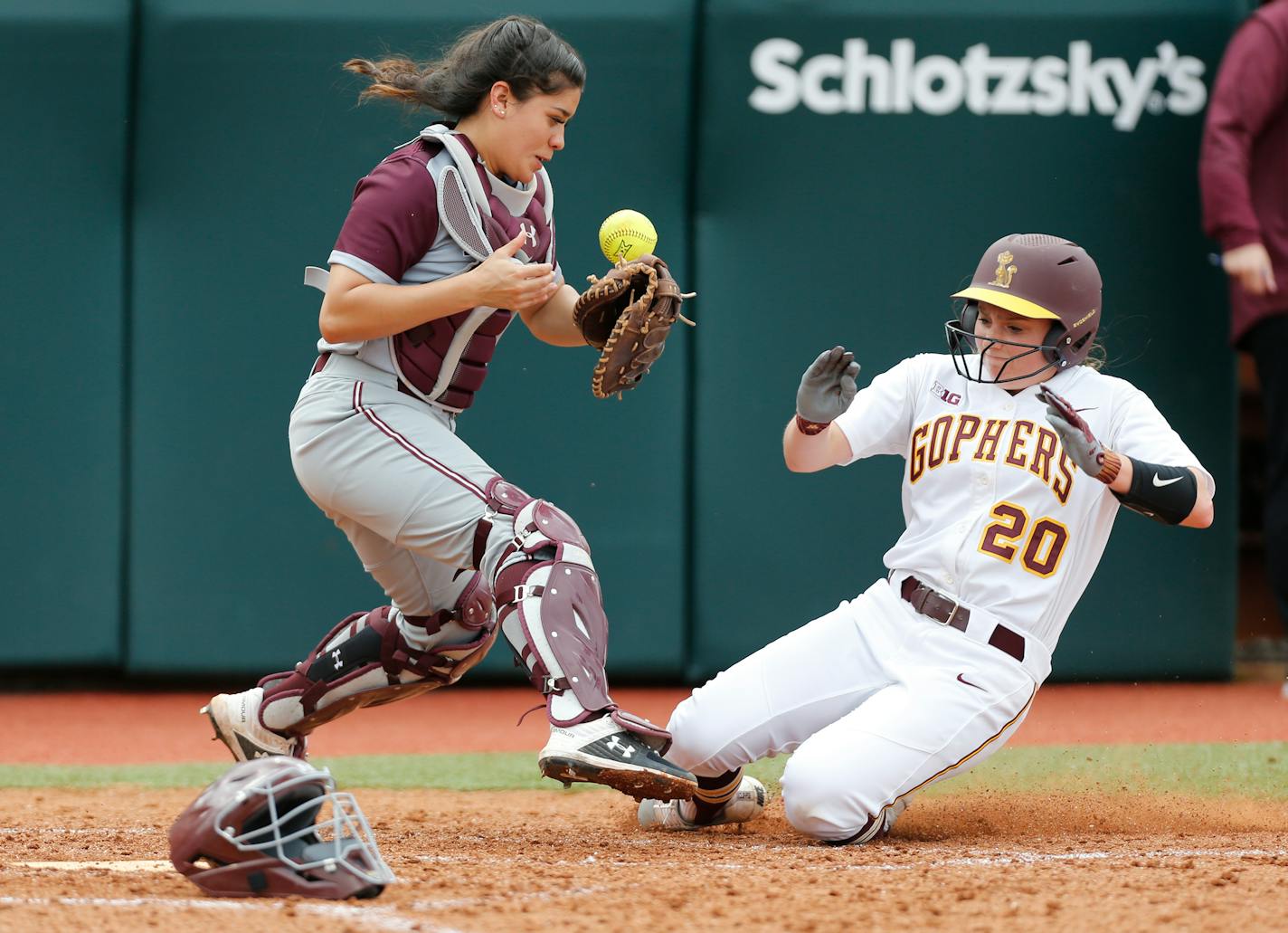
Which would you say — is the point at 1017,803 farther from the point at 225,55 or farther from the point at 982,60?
the point at 225,55

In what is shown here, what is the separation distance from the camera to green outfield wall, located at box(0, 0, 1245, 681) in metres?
5.80

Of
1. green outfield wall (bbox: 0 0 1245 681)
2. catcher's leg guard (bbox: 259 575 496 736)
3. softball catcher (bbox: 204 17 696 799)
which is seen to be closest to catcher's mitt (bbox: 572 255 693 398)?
softball catcher (bbox: 204 17 696 799)

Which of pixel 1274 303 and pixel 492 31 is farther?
pixel 1274 303

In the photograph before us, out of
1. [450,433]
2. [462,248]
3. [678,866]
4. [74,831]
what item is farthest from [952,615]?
[74,831]

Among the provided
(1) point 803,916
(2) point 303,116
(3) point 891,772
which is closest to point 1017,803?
(3) point 891,772

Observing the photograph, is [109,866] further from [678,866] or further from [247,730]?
[678,866]

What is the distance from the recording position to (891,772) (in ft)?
10.7

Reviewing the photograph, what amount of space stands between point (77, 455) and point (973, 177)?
11.1 ft

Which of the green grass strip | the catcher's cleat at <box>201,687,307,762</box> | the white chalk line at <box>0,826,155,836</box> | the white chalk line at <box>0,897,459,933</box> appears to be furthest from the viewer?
the green grass strip

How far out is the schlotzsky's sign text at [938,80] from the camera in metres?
5.88

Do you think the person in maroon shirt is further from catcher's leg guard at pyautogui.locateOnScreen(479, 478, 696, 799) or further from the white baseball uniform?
catcher's leg guard at pyautogui.locateOnScreen(479, 478, 696, 799)

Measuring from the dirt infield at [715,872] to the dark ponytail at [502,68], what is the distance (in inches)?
61.6

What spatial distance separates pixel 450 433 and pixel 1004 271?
1234 mm

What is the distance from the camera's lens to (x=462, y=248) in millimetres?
3373
